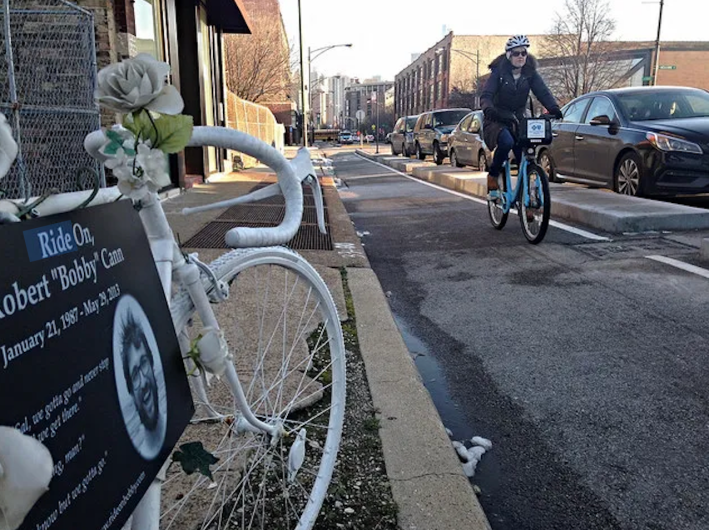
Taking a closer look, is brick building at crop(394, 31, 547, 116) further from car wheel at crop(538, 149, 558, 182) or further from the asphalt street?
the asphalt street

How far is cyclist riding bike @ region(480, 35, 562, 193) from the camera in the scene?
674 centimetres

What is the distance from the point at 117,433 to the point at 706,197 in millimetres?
10996

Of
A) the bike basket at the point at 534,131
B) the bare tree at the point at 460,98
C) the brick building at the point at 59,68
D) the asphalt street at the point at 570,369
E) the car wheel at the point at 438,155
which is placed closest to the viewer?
the asphalt street at the point at 570,369

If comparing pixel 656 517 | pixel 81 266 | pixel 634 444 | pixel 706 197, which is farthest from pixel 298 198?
pixel 706 197

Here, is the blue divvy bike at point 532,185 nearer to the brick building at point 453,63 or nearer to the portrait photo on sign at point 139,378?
the portrait photo on sign at point 139,378

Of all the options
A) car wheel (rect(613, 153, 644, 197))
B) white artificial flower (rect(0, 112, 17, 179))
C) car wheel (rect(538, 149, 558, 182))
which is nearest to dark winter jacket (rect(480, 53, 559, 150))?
car wheel (rect(613, 153, 644, 197))

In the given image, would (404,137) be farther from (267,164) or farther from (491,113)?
(267,164)

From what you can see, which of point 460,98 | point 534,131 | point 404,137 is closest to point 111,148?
point 534,131

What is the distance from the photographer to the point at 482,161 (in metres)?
15.7

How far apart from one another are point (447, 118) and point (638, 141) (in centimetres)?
1423

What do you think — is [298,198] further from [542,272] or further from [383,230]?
[383,230]

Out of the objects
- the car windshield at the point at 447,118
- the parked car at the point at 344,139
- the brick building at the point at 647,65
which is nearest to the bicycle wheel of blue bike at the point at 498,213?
the car windshield at the point at 447,118

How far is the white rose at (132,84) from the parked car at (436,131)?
20.0m

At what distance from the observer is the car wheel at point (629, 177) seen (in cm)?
857
